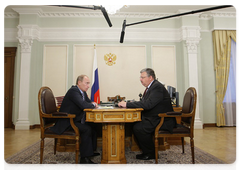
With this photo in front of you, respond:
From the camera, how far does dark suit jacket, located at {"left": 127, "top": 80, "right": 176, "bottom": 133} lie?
8.14 ft

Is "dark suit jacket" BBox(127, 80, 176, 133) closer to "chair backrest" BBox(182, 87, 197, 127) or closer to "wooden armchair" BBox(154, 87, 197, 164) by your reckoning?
"wooden armchair" BBox(154, 87, 197, 164)

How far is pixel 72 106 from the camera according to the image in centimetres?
261

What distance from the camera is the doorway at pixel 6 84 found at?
18.4 feet

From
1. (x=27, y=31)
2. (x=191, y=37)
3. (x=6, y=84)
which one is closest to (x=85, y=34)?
(x=27, y=31)

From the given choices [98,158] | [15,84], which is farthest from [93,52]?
[98,158]

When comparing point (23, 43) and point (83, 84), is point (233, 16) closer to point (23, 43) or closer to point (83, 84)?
point (83, 84)

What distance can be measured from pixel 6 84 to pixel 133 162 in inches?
200

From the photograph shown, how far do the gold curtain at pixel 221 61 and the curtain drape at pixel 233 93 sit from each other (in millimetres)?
174

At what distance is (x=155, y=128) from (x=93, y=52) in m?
3.88

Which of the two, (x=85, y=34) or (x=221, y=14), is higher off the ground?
(x=221, y=14)

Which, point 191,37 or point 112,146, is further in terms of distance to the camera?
point 191,37

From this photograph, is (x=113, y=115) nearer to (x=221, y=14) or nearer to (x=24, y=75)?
(x=24, y=75)

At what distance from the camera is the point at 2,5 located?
17.4ft

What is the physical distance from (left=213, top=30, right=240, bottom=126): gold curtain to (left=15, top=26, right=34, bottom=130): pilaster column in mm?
5798
